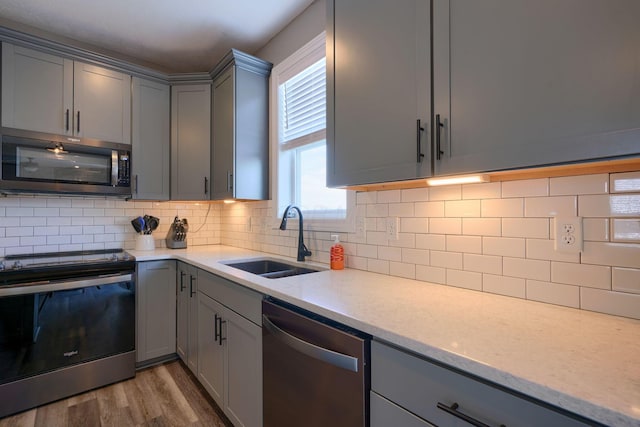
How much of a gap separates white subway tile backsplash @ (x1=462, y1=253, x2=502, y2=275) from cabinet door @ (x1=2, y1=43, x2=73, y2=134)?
9.03 ft

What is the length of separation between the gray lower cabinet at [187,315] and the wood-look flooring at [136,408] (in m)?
0.18

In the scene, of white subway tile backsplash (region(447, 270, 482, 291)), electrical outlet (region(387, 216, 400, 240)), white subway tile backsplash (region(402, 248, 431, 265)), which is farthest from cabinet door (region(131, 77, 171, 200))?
white subway tile backsplash (region(447, 270, 482, 291))

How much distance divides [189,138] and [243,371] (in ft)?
6.62

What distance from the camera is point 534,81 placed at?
82cm

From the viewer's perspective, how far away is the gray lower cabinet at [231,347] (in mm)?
1468

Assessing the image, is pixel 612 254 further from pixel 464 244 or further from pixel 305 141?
pixel 305 141

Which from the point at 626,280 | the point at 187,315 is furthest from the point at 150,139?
the point at 626,280

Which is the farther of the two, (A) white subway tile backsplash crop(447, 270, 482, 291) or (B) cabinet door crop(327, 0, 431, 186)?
(A) white subway tile backsplash crop(447, 270, 482, 291)

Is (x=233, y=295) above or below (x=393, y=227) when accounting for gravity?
below

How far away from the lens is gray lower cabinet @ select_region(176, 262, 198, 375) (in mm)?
2148

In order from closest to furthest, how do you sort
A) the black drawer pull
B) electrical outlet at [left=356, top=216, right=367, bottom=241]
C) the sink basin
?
the black drawer pull, electrical outlet at [left=356, top=216, right=367, bottom=241], the sink basin

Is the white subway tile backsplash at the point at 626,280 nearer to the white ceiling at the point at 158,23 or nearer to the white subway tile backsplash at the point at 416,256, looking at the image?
the white subway tile backsplash at the point at 416,256

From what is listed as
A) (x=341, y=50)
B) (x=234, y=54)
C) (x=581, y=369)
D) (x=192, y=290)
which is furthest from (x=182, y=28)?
(x=581, y=369)

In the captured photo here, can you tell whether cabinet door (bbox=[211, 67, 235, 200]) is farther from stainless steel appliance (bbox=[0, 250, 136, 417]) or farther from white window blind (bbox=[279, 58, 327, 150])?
stainless steel appliance (bbox=[0, 250, 136, 417])
